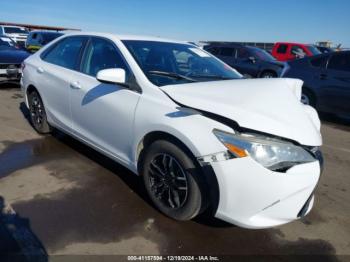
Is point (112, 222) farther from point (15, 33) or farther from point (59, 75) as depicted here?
point (15, 33)

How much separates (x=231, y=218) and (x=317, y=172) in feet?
2.44

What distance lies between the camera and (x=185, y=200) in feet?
8.77

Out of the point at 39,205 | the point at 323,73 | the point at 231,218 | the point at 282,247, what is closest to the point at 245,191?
the point at 231,218

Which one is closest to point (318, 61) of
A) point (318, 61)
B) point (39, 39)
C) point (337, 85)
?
point (318, 61)

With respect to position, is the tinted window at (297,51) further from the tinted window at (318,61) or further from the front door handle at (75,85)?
the front door handle at (75,85)


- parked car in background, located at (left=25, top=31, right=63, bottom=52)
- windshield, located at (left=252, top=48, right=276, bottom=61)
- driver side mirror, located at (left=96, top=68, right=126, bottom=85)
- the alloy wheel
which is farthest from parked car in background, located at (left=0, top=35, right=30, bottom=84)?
parked car in background, located at (left=25, top=31, right=63, bottom=52)

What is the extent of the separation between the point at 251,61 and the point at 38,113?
8.83 metres

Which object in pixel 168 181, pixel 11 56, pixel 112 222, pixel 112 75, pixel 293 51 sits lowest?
pixel 112 222

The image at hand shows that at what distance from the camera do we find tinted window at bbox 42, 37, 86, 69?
3.96 metres

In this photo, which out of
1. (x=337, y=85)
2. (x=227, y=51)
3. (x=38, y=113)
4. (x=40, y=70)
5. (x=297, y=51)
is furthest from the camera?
(x=297, y=51)

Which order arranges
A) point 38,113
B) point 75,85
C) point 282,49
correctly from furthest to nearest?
point 282,49
point 38,113
point 75,85

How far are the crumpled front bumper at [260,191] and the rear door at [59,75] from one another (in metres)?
2.41

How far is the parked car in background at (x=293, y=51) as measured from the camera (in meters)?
14.9

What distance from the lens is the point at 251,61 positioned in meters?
11.8
